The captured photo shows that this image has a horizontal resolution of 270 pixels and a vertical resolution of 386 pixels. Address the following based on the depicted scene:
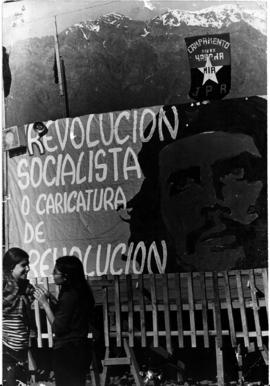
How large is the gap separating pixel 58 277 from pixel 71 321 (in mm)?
437

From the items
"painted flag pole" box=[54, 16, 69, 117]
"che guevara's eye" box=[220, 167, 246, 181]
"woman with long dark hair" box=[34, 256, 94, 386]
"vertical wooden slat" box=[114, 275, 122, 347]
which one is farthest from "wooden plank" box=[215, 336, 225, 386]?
"painted flag pole" box=[54, 16, 69, 117]

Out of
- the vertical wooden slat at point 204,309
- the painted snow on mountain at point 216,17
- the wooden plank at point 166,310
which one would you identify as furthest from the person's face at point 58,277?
the painted snow on mountain at point 216,17

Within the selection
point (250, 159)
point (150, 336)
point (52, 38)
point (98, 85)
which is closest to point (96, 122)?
point (98, 85)

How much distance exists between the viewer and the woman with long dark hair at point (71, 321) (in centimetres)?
708

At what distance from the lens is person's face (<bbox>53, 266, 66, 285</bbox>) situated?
7.20 m

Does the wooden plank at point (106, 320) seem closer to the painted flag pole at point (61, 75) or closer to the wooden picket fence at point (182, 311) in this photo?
the wooden picket fence at point (182, 311)

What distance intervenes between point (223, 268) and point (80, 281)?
1.37m

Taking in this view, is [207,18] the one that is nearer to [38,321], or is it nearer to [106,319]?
[106,319]

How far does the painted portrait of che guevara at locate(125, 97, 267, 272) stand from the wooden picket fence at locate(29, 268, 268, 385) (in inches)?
5.8

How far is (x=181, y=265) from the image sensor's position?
22.8 feet

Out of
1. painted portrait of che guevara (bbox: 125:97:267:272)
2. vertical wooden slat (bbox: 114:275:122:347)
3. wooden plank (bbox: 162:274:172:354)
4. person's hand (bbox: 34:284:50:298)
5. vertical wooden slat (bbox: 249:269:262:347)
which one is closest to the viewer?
vertical wooden slat (bbox: 249:269:262:347)

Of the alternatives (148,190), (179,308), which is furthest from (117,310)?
(148,190)

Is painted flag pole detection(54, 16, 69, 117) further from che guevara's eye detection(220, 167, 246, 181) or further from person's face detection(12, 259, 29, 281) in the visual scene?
che guevara's eye detection(220, 167, 246, 181)

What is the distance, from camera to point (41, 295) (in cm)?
728
